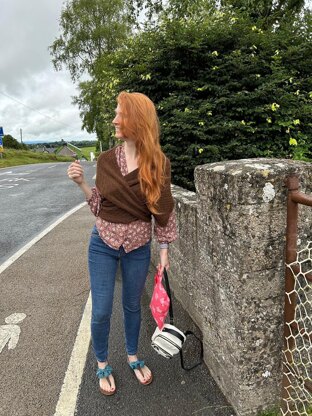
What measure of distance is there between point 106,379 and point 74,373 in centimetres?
31

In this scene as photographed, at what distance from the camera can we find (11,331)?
133 inches

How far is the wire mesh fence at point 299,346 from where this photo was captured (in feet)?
6.71

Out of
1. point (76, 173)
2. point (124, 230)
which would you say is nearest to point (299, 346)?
point (124, 230)

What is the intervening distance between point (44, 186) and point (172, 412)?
44.3ft

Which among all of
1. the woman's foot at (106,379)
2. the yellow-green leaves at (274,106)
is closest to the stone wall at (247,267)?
the woman's foot at (106,379)

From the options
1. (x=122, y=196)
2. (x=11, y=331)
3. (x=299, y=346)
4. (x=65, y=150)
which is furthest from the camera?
(x=11, y=331)

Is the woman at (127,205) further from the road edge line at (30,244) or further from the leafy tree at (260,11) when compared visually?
the leafy tree at (260,11)

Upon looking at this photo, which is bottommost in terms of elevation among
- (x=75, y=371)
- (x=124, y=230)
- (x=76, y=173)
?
(x=75, y=371)

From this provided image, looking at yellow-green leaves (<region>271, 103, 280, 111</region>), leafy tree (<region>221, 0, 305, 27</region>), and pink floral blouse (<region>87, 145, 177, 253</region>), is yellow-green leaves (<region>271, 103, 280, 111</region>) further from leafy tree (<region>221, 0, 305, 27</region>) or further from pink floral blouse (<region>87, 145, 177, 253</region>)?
pink floral blouse (<region>87, 145, 177, 253</region>)

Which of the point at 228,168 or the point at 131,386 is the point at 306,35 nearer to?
the point at 228,168

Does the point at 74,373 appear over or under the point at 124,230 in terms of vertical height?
under

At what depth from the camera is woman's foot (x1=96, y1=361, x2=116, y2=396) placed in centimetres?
254

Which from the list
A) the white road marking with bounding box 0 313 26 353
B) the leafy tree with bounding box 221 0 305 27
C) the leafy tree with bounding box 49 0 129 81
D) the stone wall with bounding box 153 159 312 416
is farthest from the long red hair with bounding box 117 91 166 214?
the leafy tree with bounding box 49 0 129 81

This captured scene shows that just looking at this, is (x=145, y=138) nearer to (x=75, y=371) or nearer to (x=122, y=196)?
(x=122, y=196)
